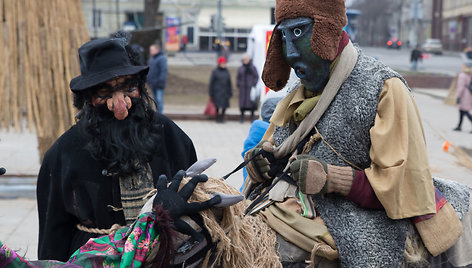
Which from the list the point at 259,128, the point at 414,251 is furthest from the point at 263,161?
the point at 259,128

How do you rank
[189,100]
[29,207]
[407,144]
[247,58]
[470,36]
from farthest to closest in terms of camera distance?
[470,36] < [189,100] < [247,58] < [29,207] < [407,144]

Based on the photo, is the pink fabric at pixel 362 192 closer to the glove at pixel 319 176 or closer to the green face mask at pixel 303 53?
the glove at pixel 319 176

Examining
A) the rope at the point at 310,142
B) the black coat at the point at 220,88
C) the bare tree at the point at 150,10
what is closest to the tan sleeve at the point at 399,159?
the rope at the point at 310,142

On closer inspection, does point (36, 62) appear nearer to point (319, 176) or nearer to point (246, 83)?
point (319, 176)

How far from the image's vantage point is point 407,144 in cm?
241

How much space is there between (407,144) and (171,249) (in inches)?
40.9

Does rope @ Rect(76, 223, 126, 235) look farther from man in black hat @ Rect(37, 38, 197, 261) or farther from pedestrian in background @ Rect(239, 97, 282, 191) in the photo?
pedestrian in background @ Rect(239, 97, 282, 191)

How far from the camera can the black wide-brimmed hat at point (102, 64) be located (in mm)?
2521

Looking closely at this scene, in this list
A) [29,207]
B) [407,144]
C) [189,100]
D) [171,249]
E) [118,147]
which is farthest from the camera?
[189,100]

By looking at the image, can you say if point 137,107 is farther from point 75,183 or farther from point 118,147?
point 75,183

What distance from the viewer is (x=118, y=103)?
2561mm

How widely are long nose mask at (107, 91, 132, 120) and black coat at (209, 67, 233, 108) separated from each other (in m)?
11.3

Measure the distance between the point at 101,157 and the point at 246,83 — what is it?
11392 millimetres

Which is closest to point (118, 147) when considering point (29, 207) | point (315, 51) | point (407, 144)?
point (315, 51)
